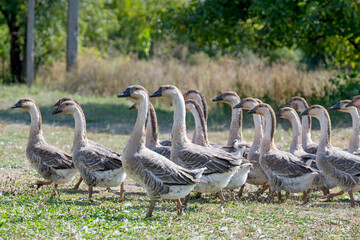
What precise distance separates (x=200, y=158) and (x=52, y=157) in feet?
8.01

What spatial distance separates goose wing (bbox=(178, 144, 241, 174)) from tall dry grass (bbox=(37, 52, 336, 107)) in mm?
11063

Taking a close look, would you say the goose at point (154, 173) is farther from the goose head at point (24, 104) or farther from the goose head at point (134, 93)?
the goose head at point (24, 104)

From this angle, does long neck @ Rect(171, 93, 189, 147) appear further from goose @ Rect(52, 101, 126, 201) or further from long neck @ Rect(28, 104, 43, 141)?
long neck @ Rect(28, 104, 43, 141)

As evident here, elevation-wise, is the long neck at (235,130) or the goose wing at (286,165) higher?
the long neck at (235,130)

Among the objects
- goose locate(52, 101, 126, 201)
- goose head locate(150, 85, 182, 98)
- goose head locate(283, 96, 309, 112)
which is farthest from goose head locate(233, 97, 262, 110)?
goose locate(52, 101, 126, 201)

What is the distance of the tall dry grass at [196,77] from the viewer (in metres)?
18.7

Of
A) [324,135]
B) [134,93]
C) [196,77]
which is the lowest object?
[324,135]

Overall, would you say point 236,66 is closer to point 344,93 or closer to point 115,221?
point 344,93

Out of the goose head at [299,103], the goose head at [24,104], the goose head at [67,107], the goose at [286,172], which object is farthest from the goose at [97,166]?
the goose head at [299,103]

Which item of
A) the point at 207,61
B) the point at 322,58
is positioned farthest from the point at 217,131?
the point at 322,58

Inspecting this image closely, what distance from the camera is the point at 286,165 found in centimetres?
807

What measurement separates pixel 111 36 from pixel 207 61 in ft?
72.6

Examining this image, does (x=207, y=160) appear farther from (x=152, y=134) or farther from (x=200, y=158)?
(x=152, y=134)

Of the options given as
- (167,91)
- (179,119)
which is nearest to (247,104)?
(179,119)
